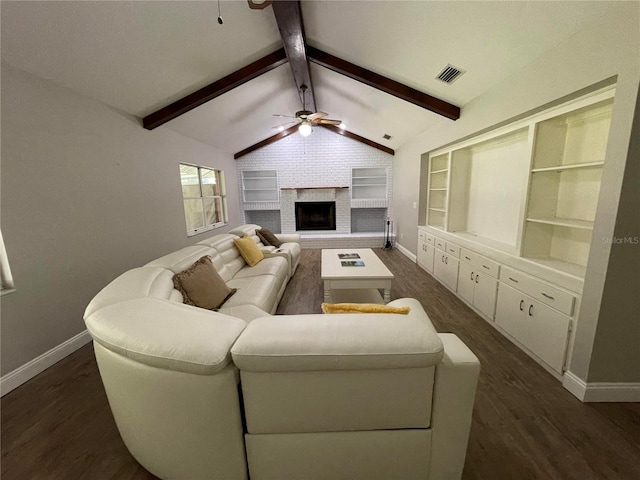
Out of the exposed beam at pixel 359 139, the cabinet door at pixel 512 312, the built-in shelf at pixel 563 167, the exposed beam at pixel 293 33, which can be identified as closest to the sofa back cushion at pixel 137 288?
the exposed beam at pixel 293 33

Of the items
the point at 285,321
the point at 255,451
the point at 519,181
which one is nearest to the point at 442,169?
the point at 519,181

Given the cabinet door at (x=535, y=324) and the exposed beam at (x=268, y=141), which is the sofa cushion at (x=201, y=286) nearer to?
the cabinet door at (x=535, y=324)

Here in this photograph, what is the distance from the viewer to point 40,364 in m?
2.01

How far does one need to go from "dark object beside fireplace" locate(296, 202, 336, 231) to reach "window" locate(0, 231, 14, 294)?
537 centimetres

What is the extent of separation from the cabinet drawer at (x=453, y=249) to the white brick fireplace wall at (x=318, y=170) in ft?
9.50

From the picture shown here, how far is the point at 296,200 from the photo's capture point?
22.2 feet

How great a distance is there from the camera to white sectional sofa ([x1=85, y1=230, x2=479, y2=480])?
0.96 metres

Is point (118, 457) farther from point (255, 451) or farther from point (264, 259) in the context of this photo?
point (264, 259)

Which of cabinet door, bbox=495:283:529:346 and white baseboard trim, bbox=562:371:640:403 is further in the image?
cabinet door, bbox=495:283:529:346

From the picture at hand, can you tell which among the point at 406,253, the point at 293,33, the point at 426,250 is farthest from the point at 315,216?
the point at 293,33

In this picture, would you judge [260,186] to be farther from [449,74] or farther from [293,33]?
[449,74]

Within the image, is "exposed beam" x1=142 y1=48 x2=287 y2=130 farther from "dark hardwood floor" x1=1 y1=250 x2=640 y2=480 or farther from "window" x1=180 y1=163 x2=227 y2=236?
"dark hardwood floor" x1=1 y1=250 x2=640 y2=480

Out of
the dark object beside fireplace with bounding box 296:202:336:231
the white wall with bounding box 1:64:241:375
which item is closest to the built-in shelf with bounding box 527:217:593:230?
the white wall with bounding box 1:64:241:375

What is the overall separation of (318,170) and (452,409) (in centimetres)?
612
